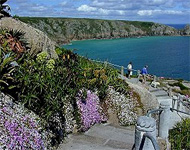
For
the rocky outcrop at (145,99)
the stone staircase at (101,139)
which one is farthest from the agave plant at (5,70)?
the rocky outcrop at (145,99)

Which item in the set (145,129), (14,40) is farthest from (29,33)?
(145,129)

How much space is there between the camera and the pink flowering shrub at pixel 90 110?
9.18 meters

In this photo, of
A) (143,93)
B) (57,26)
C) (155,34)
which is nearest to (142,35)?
(155,34)

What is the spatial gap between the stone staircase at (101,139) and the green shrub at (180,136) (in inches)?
53.4

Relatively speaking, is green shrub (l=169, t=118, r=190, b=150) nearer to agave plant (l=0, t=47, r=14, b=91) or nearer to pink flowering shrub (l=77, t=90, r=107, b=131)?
pink flowering shrub (l=77, t=90, r=107, b=131)

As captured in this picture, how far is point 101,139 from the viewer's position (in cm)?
815

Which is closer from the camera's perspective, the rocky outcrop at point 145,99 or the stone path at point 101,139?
the stone path at point 101,139

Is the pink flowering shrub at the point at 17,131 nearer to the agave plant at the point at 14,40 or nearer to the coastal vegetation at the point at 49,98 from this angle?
the coastal vegetation at the point at 49,98

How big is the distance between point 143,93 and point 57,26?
159 meters

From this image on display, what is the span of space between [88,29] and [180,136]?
168 metres

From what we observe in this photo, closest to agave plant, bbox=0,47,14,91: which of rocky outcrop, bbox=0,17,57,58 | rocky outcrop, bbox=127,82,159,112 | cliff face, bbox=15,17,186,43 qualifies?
rocky outcrop, bbox=0,17,57,58

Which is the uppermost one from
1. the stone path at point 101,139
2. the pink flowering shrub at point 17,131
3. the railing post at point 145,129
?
the railing post at point 145,129

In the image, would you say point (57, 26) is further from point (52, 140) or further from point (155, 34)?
point (52, 140)

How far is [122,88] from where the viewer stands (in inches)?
456
